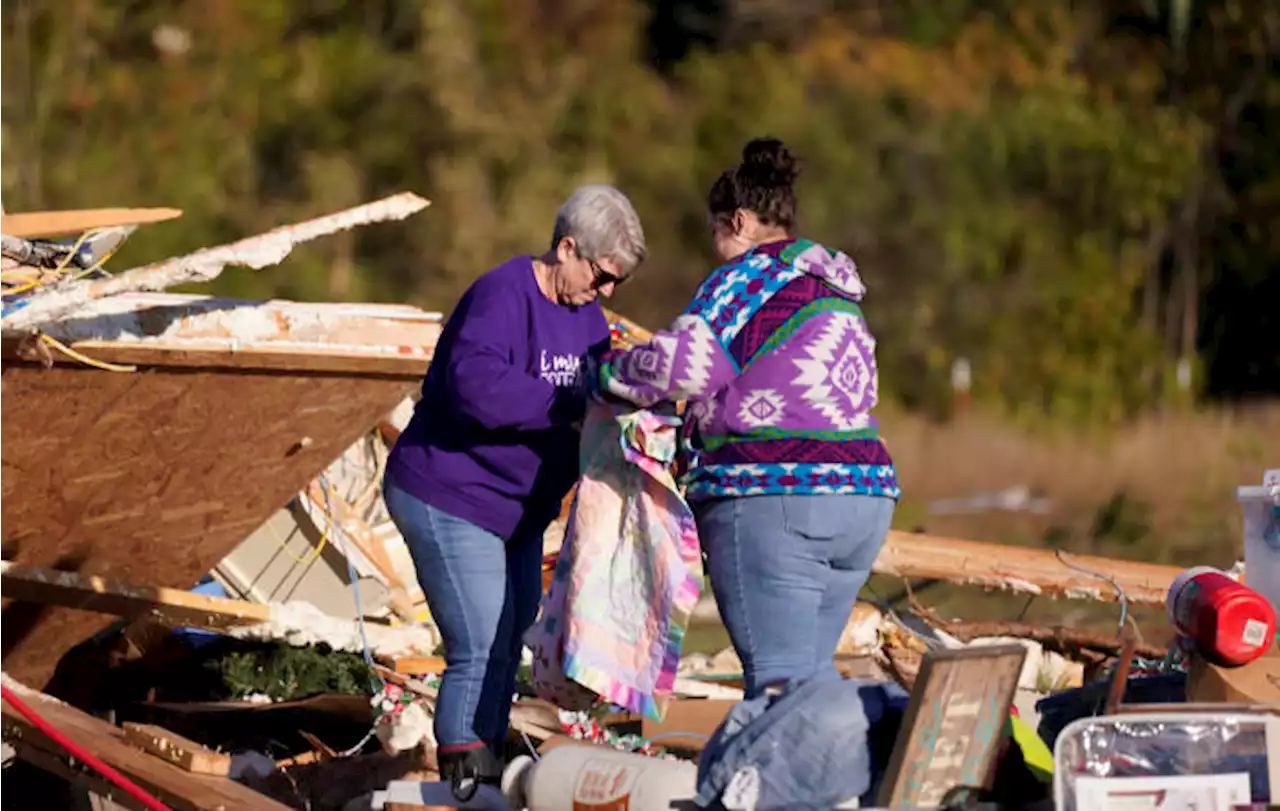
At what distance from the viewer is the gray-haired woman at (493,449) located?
17.4 feet

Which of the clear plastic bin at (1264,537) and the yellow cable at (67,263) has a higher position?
the yellow cable at (67,263)

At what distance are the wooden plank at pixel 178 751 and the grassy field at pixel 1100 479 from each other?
5.90 metres

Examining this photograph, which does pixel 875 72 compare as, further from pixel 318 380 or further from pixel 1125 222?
pixel 318 380

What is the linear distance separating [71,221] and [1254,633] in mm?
4078

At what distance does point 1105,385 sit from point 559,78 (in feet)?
23.4

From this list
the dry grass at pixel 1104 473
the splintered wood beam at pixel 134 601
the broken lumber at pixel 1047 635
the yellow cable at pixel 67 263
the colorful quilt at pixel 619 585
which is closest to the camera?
the colorful quilt at pixel 619 585

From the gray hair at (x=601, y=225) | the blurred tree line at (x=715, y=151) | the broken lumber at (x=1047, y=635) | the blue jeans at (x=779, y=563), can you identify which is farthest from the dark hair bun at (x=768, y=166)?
the blurred tree line at (x=715, y=151)

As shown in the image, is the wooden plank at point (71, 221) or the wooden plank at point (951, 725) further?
the wooden plank at point (71, 221)

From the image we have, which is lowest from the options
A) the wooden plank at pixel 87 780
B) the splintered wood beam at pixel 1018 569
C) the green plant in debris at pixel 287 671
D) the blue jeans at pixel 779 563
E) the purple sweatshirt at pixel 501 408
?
the green plant in debris at pixel 287 671

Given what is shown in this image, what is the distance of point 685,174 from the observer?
73.2ft

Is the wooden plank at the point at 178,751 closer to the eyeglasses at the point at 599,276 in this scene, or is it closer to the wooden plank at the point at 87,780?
the wooden plank at the point at 87,780

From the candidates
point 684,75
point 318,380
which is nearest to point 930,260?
point 684,75

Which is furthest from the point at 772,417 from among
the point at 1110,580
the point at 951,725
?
the point at 1110,580

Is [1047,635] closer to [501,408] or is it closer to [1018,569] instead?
[1018,569]
